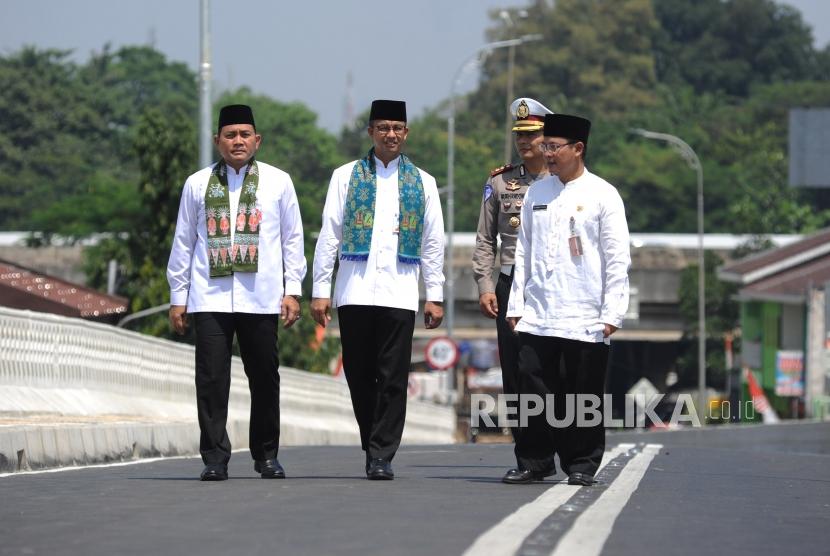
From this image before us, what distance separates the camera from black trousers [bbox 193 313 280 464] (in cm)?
1108

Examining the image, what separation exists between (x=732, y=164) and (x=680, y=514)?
114 metres

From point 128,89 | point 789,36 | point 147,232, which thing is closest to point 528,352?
point 147,232

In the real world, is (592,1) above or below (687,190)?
above

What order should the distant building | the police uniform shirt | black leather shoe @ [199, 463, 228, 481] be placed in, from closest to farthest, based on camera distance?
black leather shoe @ [199, 463, 228, 481]
the police uniform shirt
the distant building

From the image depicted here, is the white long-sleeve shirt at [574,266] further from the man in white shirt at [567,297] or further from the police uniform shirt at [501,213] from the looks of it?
the police uniform shirt at [501,213]

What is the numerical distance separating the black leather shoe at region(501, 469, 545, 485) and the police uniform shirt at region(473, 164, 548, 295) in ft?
4.05

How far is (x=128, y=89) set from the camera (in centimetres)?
13812

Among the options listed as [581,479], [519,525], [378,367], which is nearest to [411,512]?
[519,525]

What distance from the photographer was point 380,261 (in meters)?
11.2

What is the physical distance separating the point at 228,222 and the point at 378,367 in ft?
3.58

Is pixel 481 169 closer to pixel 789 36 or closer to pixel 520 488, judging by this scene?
pixel 789 36

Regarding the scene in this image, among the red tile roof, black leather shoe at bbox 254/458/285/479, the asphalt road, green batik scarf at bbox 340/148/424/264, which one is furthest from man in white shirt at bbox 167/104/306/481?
the red tile roof

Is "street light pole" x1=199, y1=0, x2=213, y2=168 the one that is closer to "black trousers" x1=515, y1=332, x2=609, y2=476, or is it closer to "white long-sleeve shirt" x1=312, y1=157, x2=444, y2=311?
"white long-sleeve shirt" x1=312, y1=157, x2=444, y2=311

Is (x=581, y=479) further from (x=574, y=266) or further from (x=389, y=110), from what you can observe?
(x=389, y=110)
